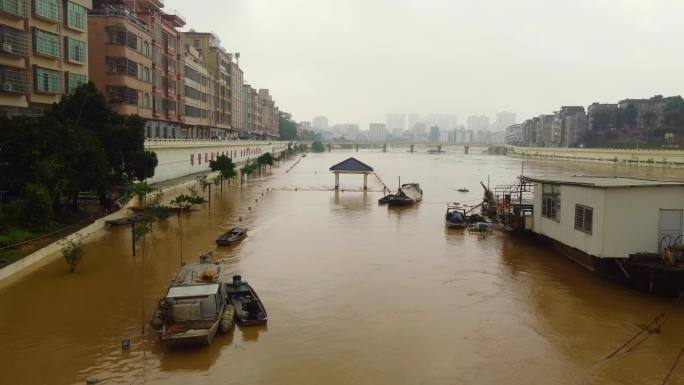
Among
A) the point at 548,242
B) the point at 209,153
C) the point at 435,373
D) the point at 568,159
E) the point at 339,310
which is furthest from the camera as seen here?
the point at 568,159

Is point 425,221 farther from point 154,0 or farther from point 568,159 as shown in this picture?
point 568,159

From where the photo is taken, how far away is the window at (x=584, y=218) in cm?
2030

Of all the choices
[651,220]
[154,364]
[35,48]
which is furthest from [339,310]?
[35,48]

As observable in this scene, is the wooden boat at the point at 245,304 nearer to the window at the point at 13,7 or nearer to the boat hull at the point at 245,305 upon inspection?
the boat hull at the point at 245,305

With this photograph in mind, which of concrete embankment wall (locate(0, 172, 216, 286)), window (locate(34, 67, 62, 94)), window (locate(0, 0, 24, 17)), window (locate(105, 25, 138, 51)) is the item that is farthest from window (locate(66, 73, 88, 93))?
concrete embankment wall (locate(0, 172, 216, 286))

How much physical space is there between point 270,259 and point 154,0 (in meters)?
43.0

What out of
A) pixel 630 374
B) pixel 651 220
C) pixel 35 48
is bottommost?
pixel 630 374

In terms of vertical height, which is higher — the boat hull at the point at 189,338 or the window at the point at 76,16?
the window at the point at 76,16

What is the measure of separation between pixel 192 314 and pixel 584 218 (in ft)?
48.7

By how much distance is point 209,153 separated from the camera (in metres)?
65.9

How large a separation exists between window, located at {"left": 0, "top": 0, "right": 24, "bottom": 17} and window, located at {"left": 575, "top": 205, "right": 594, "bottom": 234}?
31.3 metres

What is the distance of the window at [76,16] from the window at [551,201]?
31544 millimetres

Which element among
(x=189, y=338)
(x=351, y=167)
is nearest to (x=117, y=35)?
(x=351, y=167)

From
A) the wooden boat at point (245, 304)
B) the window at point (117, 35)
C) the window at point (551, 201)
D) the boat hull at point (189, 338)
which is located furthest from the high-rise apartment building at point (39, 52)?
the window at point (551, 201)
